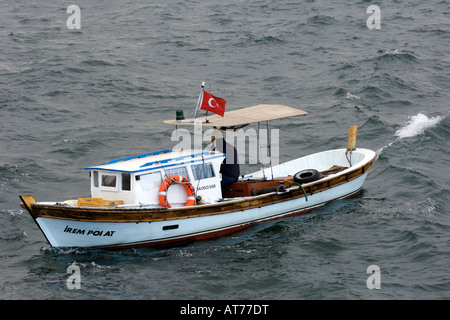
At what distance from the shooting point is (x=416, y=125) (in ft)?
99.3

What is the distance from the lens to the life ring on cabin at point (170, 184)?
18938 mm

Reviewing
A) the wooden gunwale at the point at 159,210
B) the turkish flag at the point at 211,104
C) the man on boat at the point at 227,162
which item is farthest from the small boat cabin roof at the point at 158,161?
the turkish flag at the point at 211,104

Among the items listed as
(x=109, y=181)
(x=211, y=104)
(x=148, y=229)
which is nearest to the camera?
(x=148, y=229)

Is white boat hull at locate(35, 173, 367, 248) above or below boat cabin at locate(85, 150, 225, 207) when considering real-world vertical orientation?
below

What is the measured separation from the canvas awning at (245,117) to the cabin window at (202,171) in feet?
4.29

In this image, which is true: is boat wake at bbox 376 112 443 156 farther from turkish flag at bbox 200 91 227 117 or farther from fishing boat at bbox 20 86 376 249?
turkish flag at bbox 200 91 227 117

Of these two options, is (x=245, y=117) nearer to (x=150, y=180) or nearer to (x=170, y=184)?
(x=170, y=184)

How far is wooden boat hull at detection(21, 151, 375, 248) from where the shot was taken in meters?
18.0

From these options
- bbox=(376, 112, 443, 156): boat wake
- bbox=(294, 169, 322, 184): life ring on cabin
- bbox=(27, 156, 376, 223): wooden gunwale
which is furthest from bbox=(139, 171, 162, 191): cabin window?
bbox=(376, 112, 443, 156): boat wake

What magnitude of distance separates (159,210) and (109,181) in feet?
5.99

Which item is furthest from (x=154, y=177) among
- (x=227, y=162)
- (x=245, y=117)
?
(x=245, y=117)

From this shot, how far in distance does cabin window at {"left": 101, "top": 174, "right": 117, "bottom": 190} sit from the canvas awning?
249 centimetres

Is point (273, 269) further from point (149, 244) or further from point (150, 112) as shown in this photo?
point (150, 112)
